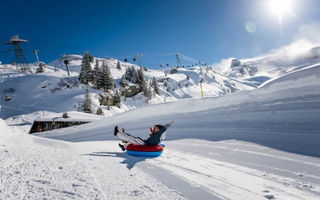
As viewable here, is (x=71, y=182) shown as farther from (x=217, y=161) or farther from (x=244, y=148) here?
(x=244, y=148)

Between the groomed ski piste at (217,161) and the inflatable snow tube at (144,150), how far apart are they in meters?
0.31

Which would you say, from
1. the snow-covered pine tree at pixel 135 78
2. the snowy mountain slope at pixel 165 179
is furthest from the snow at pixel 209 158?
the snow-covered pine tree at pixel 135 78

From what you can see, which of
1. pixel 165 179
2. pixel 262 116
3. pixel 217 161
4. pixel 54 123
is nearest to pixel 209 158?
pixel 217 161

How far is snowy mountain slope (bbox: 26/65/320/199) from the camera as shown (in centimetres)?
359

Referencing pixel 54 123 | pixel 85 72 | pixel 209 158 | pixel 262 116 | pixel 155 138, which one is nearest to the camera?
pixel 209 158

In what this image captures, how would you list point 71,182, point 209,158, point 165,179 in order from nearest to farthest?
1. point 71,182
2. point 165,179
3. point 209,158

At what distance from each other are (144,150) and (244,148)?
363 centimetres

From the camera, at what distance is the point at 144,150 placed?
19.9 ft

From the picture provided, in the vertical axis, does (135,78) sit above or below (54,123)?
above

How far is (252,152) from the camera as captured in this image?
19.8 feet

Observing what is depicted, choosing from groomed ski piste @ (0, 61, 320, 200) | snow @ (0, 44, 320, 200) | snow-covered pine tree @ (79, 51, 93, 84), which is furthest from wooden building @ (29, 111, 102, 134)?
snow-covered pine tree @ (79, 51, 93, 84)

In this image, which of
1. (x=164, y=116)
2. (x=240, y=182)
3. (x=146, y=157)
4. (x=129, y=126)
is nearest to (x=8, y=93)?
(x=129, y=126)

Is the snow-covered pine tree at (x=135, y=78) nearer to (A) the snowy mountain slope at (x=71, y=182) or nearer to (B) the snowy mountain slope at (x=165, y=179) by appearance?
(B) the snowy mountain slope at (x=165, y=179)

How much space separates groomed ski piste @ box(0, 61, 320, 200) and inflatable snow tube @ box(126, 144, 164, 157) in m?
0.31
